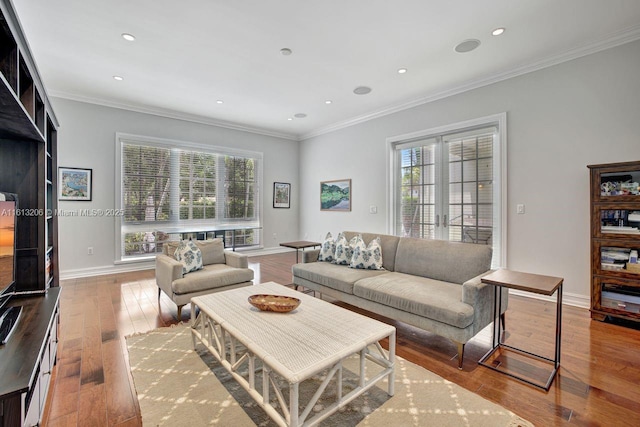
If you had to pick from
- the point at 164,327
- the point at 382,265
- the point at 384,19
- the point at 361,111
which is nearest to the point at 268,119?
the point at 361,111

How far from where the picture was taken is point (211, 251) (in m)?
3.81

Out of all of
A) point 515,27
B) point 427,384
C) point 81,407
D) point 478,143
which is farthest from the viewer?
point 478,143

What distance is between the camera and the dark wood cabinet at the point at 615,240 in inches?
114

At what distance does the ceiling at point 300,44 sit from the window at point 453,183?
2.32 feet

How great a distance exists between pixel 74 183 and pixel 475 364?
19.7 ft

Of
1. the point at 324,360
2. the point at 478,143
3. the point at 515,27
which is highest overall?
the point at 515,27

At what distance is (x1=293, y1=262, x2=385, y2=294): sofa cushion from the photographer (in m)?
3.14

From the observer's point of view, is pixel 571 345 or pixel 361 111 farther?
pixel 361 111

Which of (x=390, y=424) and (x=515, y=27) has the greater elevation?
(x=515, y=27)

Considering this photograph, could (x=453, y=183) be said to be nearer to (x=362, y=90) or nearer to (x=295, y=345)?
(x=362, y=90)

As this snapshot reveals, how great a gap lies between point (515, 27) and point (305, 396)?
3.82m

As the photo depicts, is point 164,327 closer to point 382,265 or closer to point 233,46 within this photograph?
point 382,265

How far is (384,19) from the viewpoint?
9.43 ft

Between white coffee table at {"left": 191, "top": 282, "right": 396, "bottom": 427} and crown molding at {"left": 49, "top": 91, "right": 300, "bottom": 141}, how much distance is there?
4.50 m
